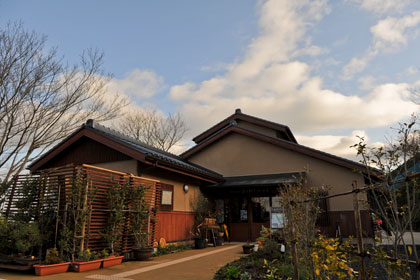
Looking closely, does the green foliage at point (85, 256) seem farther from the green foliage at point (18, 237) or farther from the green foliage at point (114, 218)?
the green foliage at point (18, 237)

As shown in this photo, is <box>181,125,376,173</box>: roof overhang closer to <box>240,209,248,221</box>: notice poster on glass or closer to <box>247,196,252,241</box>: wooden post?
<box>247,196,252,241</box>: wooden post

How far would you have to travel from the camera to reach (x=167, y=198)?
10469mm

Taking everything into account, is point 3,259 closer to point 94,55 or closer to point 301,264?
point 301,264

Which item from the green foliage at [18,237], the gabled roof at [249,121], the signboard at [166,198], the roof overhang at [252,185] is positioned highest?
the gabled roof at [249,121]

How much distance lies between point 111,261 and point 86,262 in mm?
838

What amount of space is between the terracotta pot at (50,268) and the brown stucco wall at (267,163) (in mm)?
9400

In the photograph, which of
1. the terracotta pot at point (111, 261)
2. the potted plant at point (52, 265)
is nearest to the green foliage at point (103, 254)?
the terracotta pot at point (111, 261)

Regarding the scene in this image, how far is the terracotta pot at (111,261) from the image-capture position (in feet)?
22.6

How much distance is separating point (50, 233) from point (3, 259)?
99 centimetres

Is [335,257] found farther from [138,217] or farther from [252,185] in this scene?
[252,185]

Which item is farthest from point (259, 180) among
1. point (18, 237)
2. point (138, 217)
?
point (18, 237)

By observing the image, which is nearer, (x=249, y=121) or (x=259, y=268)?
(x=259, y=268)

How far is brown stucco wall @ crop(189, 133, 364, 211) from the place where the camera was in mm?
12023

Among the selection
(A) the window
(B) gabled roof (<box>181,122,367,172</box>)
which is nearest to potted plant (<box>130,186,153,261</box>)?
(A) the window
